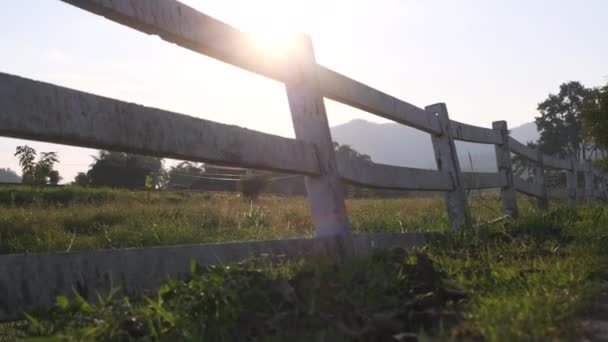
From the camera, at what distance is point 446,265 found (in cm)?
281

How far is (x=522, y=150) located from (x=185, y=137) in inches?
Result: 289

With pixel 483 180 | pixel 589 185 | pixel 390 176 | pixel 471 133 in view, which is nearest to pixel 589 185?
pixel 589 185

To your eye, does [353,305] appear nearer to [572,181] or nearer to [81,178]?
[572,181]

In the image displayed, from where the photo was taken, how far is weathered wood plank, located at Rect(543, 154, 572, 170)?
35.2 ft

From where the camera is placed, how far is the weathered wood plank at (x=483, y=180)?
20.5 feet

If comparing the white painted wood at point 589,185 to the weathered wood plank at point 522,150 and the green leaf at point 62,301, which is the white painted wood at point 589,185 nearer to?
the weathered wood plank at point 522,150

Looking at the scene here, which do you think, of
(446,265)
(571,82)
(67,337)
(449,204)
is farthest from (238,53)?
(571,82)

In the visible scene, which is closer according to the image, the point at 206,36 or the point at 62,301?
the point at 62,301

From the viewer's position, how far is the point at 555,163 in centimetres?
1147

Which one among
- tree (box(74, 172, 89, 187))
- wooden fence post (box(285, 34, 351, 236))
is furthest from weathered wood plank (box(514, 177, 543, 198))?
tree (box(74, 172, 89, 187))

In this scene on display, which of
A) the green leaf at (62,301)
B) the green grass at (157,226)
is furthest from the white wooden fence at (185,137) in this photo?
the green grass at (157,226)

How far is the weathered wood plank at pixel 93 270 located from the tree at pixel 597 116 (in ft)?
19.2

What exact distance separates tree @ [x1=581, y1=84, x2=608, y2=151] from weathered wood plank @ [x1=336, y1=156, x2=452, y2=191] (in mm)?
2821

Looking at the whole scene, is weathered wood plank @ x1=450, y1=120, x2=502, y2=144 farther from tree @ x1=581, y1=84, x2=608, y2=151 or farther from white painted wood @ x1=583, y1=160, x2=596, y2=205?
white painted wood @ x1=583, y1=160, x2=596, y2=205
